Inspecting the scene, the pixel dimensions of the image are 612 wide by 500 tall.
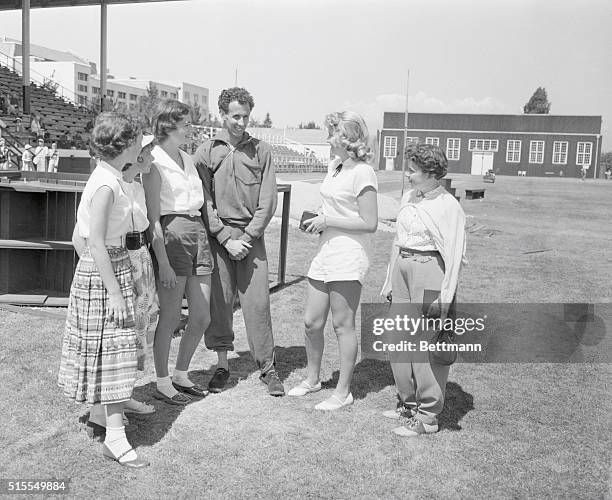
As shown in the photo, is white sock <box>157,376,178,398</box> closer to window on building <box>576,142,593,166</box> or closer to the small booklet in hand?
the small booklet in hand

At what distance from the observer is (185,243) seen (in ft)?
13.5

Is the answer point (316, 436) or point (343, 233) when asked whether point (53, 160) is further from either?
point (316, 436)

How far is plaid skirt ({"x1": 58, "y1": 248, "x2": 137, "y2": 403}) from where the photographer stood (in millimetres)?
3344

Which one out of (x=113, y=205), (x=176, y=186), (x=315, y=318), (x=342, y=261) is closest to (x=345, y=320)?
(x=315, y=318)

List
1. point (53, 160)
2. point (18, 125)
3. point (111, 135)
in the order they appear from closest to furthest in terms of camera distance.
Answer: point (111, 135), point (53, 160), point (18, 125)

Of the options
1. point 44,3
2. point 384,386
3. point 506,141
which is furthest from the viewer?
point 506,141

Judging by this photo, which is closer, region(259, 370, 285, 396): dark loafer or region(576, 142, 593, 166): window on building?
region(259, 370, 285, 396): dark loafer

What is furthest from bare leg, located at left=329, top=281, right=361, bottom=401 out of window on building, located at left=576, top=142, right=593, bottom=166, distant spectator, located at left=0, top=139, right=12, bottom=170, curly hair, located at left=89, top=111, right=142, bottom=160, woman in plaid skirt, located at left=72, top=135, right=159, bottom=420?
window on building, located at left=576, top=142, right=593, bottom=166

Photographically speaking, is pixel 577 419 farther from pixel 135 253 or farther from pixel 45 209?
pixel 45 209

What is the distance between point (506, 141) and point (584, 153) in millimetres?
7847

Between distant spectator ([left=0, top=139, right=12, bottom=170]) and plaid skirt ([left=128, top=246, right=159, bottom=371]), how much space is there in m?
15.5

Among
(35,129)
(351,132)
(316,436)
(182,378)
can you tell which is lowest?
(316,436)

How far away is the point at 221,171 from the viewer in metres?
4.41

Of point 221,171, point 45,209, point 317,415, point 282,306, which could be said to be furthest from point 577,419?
point 45,209
